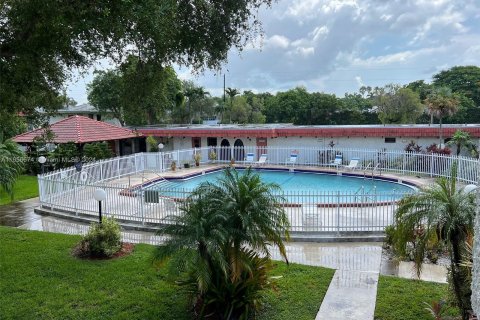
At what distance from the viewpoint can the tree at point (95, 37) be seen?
619 cm

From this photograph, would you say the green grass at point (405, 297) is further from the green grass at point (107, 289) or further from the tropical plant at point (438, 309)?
the green grass at point (107, 289)

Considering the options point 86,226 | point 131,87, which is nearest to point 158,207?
point 86,226

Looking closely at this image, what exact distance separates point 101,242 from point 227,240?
482 centimetres

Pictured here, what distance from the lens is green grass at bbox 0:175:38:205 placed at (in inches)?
727

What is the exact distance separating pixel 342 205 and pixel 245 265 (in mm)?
8264

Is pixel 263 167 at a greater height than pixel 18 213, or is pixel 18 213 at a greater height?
pixel 263 167

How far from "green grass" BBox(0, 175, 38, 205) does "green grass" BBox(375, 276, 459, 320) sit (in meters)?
16.3

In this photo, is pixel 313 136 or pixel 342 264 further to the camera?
pixel 313 136

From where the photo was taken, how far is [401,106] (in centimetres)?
4344

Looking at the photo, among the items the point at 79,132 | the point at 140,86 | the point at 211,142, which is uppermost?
the point at 140,86

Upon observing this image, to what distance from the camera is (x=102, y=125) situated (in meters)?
25.8

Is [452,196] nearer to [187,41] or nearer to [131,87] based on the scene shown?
[187,41]

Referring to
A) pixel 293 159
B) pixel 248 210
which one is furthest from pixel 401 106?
pixel 248 210

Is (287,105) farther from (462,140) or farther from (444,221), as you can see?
(444,221)
